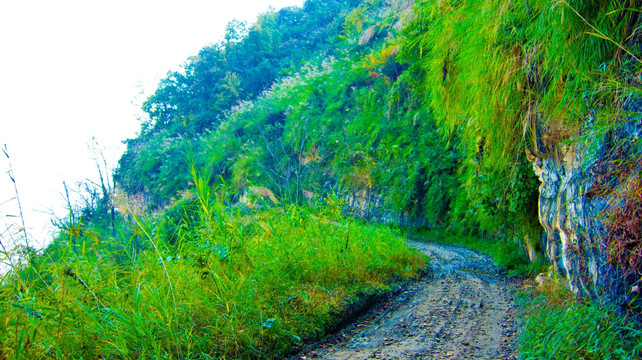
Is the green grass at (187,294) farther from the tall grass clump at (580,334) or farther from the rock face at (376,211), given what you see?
the rock face at (376,211)

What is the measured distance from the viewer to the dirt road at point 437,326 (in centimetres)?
257

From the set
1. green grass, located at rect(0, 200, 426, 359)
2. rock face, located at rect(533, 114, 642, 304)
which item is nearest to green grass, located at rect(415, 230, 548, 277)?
rock face, located at rect(533, 114, 642, 304)

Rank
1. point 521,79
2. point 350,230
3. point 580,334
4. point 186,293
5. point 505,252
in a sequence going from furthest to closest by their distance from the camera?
point 505,252
point 350,230
point 521,79
point 186,293
point 580,334

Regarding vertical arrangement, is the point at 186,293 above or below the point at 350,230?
above

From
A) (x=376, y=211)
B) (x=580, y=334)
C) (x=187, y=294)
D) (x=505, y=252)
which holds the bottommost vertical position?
(x=505, y=252)

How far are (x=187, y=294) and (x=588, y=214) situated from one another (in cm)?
286

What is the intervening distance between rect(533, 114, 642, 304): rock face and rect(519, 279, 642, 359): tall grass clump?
115 millimetres

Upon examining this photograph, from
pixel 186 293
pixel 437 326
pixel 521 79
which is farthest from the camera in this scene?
pixel 521 79

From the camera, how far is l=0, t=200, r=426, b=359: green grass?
6.67 feet

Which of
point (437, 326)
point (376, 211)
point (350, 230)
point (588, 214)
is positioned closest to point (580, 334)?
point (588, 214)

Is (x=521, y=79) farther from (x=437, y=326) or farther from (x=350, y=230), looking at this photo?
(x=350, y=230)

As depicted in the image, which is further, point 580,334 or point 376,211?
point 376,211

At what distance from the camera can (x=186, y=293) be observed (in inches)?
104

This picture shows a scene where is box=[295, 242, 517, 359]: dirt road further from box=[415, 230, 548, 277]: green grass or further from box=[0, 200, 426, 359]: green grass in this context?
box=[415, 230, 548, 277]: green grass
